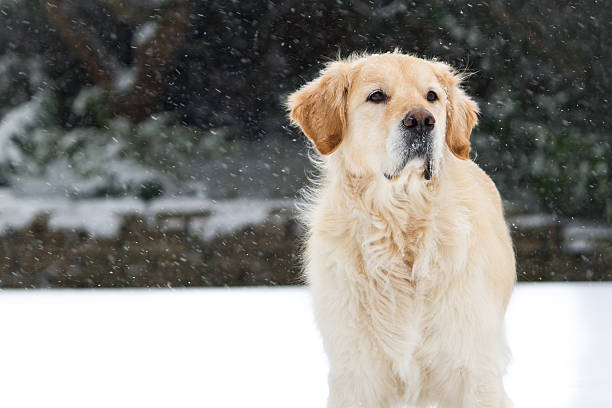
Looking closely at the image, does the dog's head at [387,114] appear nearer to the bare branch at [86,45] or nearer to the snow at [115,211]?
the snow at [115,211]

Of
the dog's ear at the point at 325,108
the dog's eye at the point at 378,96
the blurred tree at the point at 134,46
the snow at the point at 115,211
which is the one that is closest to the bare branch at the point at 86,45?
the blurred tree at the point at 134,46

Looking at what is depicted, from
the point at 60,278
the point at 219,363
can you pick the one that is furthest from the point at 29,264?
the point at 219,363

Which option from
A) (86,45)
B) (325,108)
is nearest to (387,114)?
(325,108)

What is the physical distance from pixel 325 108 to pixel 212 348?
1.78m

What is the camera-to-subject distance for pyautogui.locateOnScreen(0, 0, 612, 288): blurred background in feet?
17.7

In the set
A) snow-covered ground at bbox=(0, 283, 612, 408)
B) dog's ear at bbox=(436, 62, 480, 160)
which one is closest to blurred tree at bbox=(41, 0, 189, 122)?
snow-covered ground at bbox=(0, 283, 612, 408)

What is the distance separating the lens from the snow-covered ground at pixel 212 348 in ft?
9.14

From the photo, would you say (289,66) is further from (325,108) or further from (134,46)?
(325,108)

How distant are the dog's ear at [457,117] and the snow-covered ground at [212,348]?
103 cm

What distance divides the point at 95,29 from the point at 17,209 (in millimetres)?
1567

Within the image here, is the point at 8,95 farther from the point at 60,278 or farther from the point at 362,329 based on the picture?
the point at 362,329

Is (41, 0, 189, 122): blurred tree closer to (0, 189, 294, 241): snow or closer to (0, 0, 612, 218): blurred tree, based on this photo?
(0, 0, 612, 218): blurred tree

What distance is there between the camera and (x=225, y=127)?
557 centimetres

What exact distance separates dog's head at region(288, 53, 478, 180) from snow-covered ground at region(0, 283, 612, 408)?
1.07m
